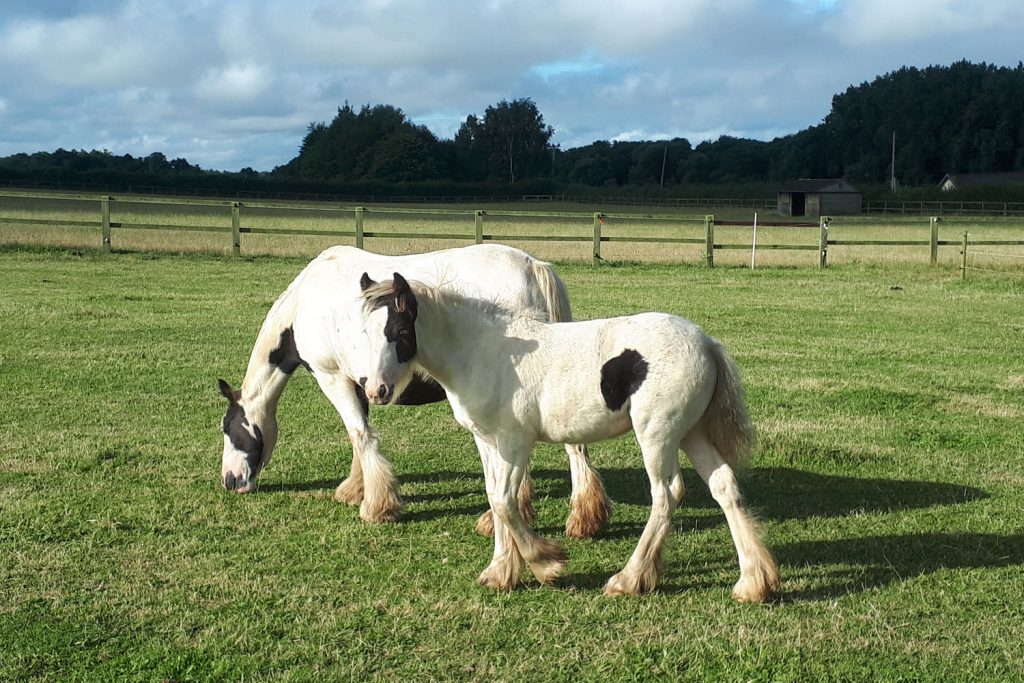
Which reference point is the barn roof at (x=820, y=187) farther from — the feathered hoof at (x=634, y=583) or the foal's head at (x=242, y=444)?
the feathered hoof at (x=634, y=583)

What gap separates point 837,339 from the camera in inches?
516

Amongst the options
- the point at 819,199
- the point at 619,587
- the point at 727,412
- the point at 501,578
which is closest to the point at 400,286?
the point at 501,578

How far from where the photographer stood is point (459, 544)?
5.79 metres

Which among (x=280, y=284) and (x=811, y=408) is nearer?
(x=811, y=408)

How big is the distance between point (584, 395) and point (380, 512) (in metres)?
2.01

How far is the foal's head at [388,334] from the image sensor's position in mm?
4543

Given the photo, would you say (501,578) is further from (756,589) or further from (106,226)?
(106,226)

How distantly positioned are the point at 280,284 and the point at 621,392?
14.9 metres

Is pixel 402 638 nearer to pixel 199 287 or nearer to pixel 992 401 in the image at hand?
pixel 992 401

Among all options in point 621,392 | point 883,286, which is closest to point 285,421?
point 621,392

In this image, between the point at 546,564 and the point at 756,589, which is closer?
the point at 756,589

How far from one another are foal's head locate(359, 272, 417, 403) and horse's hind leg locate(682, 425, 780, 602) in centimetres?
151

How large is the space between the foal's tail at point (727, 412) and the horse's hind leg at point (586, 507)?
1.24m

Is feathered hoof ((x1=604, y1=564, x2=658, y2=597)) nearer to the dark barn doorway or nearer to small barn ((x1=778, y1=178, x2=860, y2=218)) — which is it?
small barn ((x1=778, y1=178, x2=860, y2=218))
